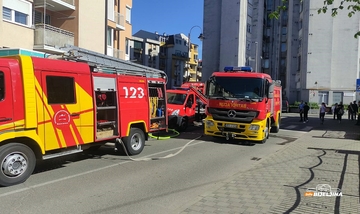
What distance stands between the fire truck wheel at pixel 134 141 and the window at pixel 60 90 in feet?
7.68

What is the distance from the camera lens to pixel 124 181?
6512 mm

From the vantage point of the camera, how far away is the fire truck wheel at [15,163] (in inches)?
232

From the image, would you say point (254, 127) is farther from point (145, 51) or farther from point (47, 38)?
point (145, 51)

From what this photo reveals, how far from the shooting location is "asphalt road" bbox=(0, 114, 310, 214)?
5062 millimetres

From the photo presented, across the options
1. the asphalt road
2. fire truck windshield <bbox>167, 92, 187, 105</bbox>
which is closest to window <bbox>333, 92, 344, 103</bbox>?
fire truck windshield <bbox>167, 92, 187, 105</bbox>

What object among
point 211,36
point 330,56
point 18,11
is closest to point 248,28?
point 211,36

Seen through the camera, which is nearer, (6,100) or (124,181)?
(6,100)

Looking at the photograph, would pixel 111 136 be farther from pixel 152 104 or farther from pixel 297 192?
pixel 297 192

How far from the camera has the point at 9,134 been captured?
589cm

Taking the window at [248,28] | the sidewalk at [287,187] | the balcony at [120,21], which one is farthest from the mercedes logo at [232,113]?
the window at [248,28]

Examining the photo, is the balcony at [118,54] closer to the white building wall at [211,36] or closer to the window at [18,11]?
the window at [18,11]

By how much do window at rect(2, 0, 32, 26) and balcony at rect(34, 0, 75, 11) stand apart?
1.20m

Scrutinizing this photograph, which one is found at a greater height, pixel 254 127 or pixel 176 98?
pixel 176 98

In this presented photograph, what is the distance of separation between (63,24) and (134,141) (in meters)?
14.4
